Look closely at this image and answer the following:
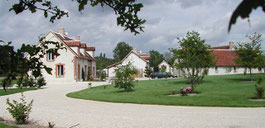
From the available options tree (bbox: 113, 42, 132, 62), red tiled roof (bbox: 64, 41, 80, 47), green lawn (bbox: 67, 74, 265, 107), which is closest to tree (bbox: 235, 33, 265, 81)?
green lawn (bbox: 67, 74, 265, 107)

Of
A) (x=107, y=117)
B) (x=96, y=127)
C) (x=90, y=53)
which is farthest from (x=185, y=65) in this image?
(x=90, y=53)

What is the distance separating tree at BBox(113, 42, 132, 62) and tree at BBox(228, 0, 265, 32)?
96270 millimetres

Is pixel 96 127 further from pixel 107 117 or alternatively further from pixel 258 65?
pixel 258 65

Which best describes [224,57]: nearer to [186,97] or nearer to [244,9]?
[186,97]

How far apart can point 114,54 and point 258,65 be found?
244 ft

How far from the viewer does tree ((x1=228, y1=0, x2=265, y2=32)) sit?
1254 mm

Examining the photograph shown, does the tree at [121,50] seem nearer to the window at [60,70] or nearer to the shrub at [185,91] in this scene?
the window at [60,70]

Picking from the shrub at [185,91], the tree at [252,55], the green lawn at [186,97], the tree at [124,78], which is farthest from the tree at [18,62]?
the tree at [252,55]

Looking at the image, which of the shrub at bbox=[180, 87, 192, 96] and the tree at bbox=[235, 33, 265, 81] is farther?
the tree at bbox=[235, 33, 265, 81]

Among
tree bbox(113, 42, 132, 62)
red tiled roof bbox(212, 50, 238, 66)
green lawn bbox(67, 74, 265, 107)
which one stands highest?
tree bbox(113, 42, 132, 62)

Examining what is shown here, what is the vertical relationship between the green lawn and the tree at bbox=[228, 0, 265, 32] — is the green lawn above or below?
below

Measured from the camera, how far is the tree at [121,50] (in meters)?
98.0

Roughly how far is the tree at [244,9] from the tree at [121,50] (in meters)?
96.3

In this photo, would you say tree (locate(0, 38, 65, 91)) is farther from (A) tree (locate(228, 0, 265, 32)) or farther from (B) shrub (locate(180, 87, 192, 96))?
(B) shrub (locate(180, 87, 192, 96))
